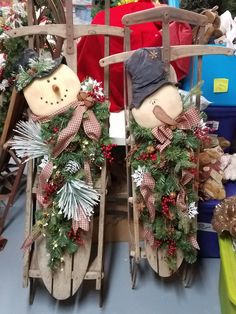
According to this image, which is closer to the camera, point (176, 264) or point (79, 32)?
point (79, 32)

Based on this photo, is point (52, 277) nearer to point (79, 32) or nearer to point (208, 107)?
point (79, 32)

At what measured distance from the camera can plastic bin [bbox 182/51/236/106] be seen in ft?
6.07

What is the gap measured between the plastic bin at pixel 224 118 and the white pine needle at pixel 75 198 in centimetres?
86

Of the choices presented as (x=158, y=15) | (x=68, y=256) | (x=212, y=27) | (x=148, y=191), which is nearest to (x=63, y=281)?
(x=68, y=256)

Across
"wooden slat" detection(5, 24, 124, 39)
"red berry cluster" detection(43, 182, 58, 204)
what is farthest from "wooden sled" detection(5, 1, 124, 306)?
"red berry cluster" detection(43, 182, 58, 204)

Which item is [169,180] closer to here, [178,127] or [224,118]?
[178,127]

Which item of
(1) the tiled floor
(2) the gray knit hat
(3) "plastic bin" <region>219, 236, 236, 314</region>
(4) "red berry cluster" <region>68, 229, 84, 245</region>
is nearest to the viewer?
(3) "plastic bin" <region>219, 236, 236, 314</region>

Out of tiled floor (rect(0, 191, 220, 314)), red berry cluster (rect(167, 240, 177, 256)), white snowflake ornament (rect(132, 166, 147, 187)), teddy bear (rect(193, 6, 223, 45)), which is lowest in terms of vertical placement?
tiled floor (rect(0, 191, 220, 314))

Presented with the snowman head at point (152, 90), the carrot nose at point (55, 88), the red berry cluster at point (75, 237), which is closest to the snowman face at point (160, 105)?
the snowman head at point (152, 90)

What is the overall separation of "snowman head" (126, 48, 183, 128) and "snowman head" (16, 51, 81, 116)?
0.25 m

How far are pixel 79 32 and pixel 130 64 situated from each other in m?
0.26

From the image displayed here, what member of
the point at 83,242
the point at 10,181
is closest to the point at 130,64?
the point at 83,242

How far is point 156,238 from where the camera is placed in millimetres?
1571

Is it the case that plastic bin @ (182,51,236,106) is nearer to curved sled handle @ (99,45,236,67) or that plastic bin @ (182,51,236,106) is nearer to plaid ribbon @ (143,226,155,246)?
curved sled handle @ (99,45,236,67)
